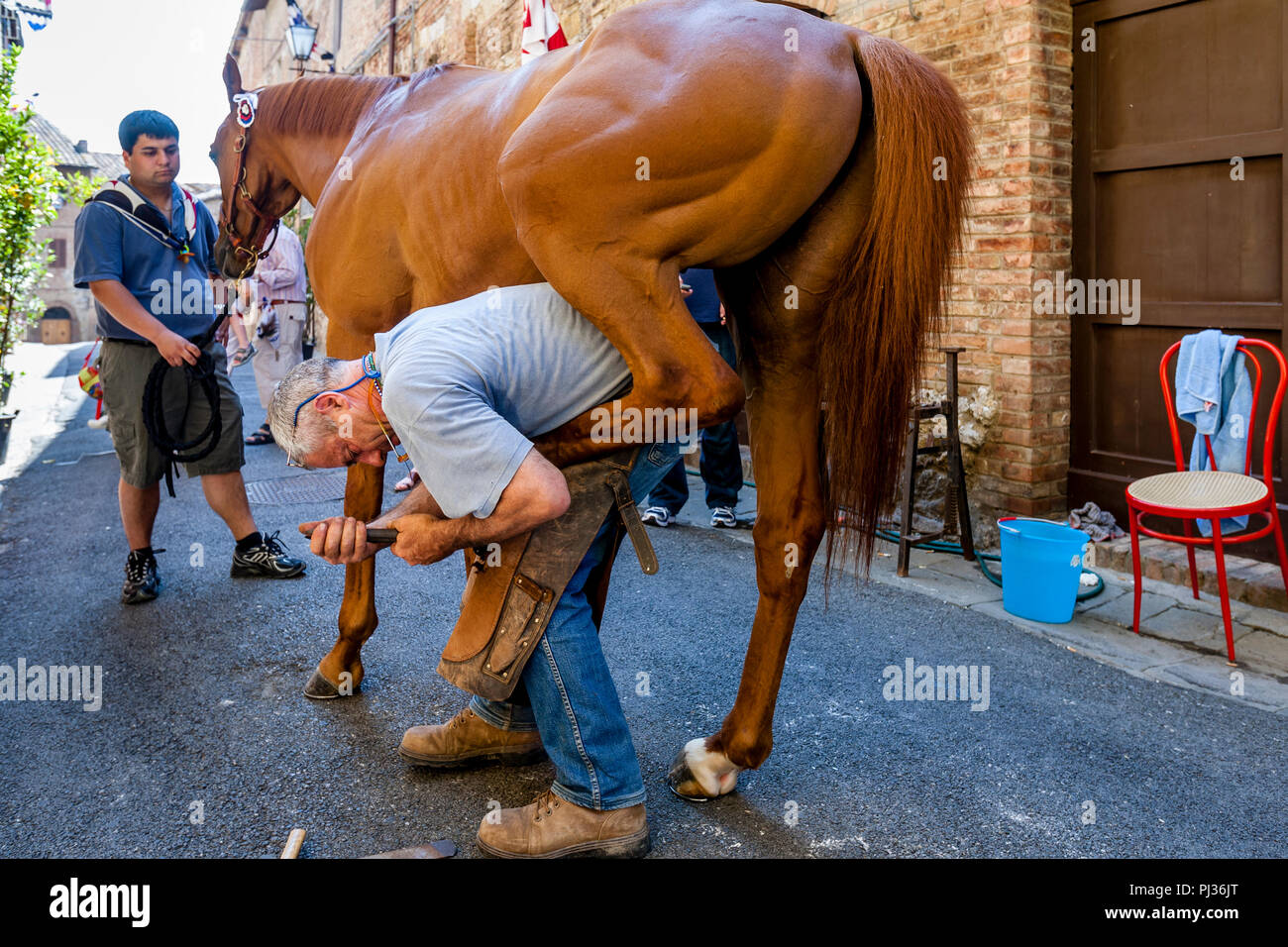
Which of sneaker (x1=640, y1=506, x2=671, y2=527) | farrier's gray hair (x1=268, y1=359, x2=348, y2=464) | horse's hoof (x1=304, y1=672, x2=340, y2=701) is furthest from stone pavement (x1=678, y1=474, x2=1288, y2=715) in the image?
farrier's gray hair (x1=268, y1=359, x2=348, y2=464)

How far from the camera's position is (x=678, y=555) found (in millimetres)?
5000

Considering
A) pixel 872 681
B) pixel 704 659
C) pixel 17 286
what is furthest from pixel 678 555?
pixel 17 286

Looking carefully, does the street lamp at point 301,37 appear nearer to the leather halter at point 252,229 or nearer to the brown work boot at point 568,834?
the leather halter at point 252,229

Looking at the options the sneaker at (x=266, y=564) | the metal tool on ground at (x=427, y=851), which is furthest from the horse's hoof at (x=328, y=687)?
the sneaker at (x=266, y=564)

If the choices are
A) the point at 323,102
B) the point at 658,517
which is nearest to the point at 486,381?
the point at 323,102

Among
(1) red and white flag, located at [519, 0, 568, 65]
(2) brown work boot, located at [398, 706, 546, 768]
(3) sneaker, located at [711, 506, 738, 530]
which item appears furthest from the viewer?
(3) sneaker, located at [711, 506, 738, 530]

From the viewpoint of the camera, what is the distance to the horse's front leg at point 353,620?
311 centimetres

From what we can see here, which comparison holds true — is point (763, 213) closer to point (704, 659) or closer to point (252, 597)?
point (704, 659)

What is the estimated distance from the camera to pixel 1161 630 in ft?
12.3

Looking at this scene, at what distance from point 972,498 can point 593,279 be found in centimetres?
355

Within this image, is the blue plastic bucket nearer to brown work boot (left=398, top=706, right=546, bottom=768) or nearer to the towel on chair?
the towel on chair

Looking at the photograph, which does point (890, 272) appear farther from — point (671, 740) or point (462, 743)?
point (462, 743)

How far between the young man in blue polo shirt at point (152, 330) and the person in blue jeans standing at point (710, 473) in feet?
6.83

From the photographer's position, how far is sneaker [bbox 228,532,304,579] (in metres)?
4.68
